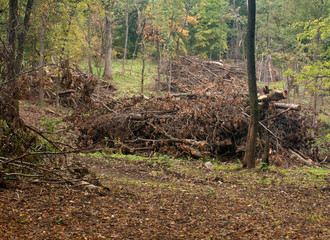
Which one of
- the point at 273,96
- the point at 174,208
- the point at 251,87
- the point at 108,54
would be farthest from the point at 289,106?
the point at 108,54

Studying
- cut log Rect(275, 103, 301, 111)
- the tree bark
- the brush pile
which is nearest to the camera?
the brush pile

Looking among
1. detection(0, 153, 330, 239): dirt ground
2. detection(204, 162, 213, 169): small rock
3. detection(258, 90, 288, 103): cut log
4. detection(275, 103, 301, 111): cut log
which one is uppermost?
detection(258, 90, 288, 103): cut log

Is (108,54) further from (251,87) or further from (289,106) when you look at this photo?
(251,87)

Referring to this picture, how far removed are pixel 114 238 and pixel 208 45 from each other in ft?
124

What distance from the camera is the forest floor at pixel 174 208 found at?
14.0 feet

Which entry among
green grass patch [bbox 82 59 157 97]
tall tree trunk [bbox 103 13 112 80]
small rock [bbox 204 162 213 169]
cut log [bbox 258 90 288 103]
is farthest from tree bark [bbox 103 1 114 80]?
small rock [bbox 204 162 213 169]

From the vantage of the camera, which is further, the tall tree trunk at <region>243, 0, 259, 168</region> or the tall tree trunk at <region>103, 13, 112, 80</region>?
the tall tree trunk at <region>103, 13, 112, 80</region>

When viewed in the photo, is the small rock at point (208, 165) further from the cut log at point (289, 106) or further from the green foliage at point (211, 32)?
the green foliage at point (211, 32)

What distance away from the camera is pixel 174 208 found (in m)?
5.73

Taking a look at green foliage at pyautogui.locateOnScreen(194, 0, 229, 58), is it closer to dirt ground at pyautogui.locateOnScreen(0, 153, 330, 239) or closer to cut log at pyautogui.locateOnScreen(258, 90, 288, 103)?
cut log at pyautogui.locateOnScreen(258, 90, 288, 103)

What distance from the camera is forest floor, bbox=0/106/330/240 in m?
4.25

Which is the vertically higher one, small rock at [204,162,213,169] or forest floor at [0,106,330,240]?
forest floor at [0,106,330,240]

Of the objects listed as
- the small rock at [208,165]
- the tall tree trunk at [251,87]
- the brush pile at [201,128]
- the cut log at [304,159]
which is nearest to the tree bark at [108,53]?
the brush pile at [201,128]

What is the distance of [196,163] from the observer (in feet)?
35.9
